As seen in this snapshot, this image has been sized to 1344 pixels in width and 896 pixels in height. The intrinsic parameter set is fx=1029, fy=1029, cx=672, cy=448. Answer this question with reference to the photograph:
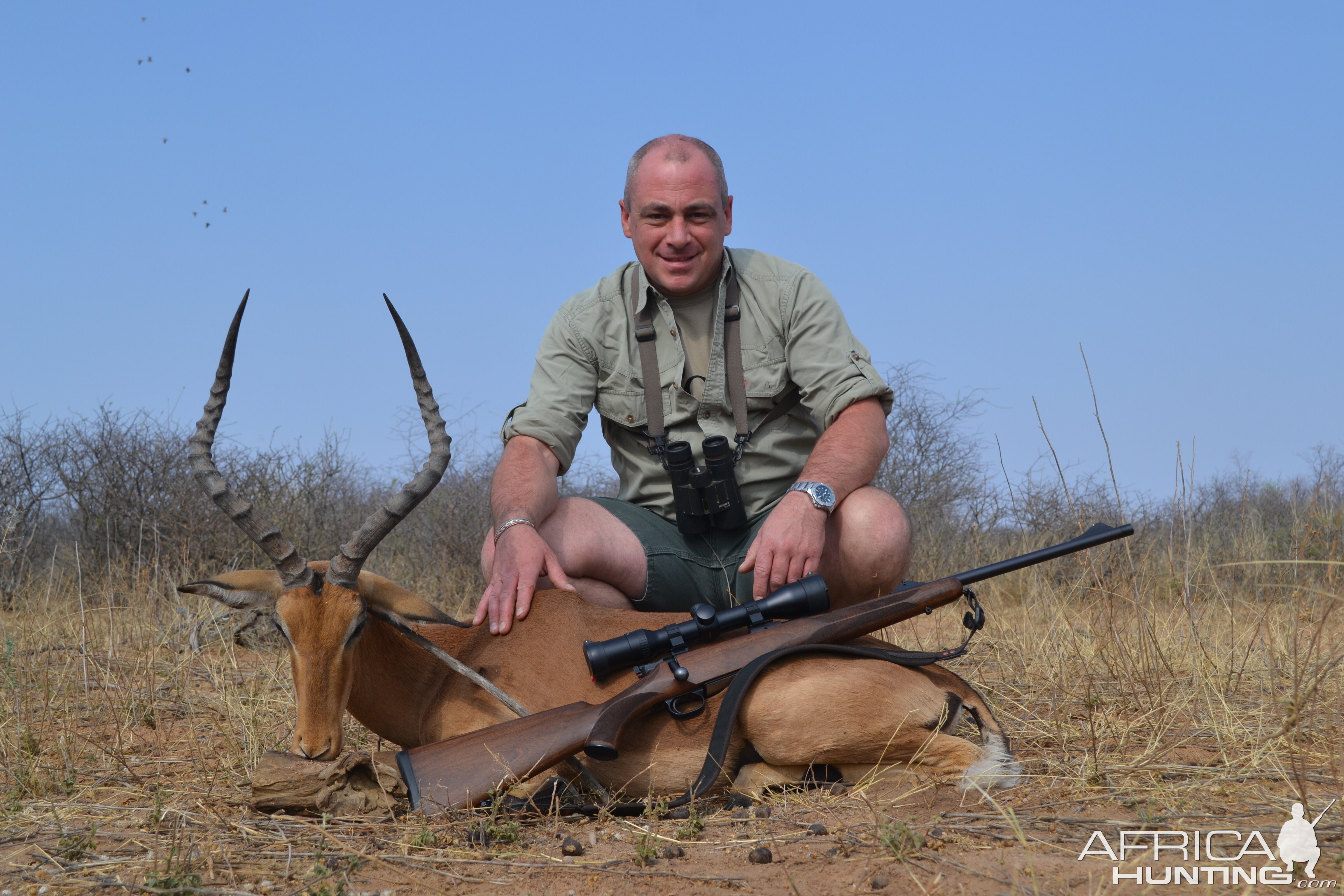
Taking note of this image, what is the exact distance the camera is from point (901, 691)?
380cm

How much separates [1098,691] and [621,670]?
2639 millimetres

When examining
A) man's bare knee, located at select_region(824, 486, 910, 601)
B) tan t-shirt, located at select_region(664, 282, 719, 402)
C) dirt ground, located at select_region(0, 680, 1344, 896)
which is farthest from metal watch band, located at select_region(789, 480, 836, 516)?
dirt ground, located at select_region(0, 680, 1344, 896)

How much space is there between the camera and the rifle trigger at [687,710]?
3.84 m

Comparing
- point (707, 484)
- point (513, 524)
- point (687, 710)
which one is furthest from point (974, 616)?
Result: point (513, 524)

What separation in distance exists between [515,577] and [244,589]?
3.51 feet

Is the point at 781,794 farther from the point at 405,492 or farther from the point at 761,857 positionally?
the point at 405,492

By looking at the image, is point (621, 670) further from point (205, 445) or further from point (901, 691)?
point (205, 445)

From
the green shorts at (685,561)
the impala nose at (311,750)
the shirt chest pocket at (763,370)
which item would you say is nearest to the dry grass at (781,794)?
the impala nose at (311,750)

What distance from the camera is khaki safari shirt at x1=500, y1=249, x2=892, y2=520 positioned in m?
5.18

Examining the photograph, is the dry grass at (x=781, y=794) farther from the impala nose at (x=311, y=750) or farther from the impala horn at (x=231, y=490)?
the impala horn at (x=231, y=490)

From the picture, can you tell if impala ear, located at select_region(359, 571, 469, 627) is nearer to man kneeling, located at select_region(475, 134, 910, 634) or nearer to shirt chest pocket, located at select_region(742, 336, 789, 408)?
man kneeling, located at select_region(475, 134, 910, 634)

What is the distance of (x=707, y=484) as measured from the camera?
16.4 feet

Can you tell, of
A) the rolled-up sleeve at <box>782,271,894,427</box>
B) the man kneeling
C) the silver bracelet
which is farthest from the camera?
the rolled-up sleeve at <box>782,271,894,427</box>

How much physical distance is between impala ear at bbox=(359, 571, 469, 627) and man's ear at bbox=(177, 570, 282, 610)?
0.34 m
